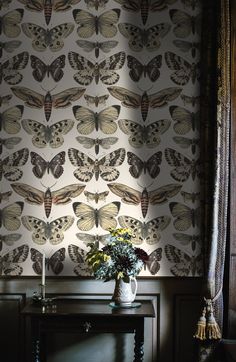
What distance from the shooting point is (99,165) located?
118 inches

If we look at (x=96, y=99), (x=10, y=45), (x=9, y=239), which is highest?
(x=10, y=45)

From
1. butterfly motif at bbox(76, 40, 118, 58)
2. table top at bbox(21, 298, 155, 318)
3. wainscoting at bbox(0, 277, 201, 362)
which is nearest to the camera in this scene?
table top at bbox(21, 298, 155, 318)

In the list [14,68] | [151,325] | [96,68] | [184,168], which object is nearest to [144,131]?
[184,168]

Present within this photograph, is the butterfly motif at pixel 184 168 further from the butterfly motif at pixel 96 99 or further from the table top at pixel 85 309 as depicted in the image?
the table top at pixel 85 309

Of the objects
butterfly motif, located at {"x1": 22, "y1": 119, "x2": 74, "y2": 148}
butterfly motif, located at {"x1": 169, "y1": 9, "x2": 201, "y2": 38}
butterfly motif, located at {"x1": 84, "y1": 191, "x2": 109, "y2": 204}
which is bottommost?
butterfly motif, located at {"x1": 84, "y1": 191, "x2": 109, "y2": 204}

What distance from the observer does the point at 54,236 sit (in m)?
2.97

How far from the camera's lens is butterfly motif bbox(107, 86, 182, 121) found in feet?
9.85

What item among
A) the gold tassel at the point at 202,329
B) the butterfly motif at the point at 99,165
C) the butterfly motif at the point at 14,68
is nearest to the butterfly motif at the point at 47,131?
the butterfly motif at the point at 99,165

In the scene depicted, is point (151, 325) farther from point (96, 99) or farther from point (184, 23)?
point (184, 23)

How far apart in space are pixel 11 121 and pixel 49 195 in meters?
0.45

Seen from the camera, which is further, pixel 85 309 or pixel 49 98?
pixel 49 98

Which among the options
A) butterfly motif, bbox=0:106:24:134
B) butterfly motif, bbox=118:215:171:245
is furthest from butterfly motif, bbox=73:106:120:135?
butterfly motif, bbox=118:215:171:245

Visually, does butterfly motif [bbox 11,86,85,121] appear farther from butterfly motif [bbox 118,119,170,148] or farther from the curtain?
the curtain

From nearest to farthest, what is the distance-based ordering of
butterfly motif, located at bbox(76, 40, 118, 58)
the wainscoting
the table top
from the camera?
the table top < the wainscoting < butterfly motif, located at bbox(76, 40, 118, 58)
